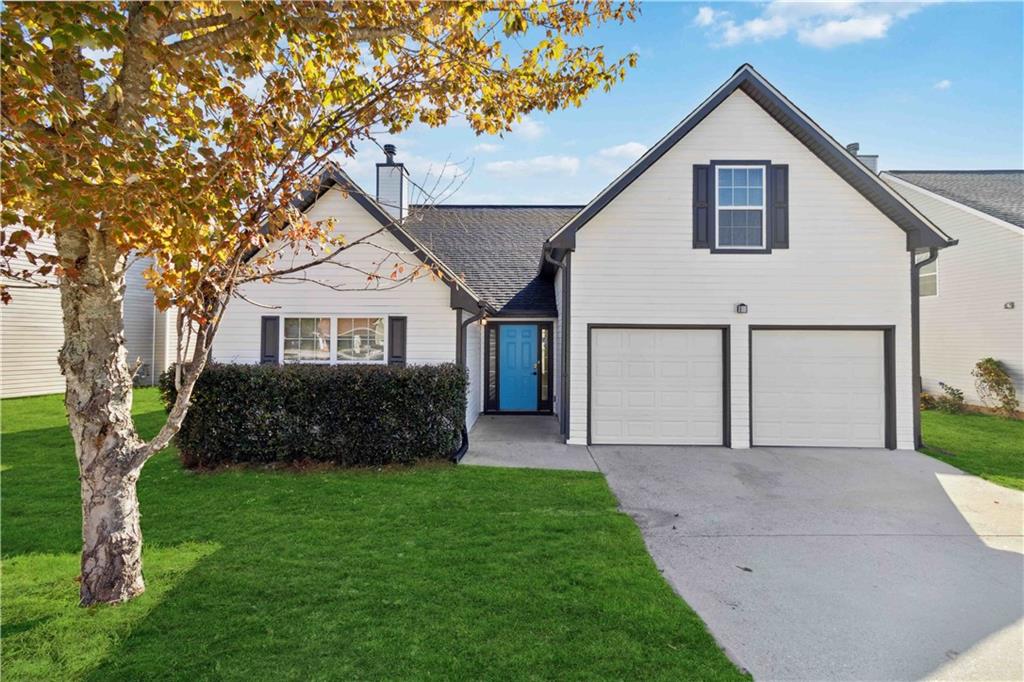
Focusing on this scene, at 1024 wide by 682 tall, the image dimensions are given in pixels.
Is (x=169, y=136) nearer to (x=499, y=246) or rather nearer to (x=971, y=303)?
(x=499, y=246)

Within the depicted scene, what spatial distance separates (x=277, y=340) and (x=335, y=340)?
1.17 meters

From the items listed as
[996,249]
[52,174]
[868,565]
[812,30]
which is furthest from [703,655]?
[996,249]

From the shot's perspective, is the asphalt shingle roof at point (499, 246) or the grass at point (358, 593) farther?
the asphalt shingle roof at point (499, 246)

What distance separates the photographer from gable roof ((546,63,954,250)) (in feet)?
28.8

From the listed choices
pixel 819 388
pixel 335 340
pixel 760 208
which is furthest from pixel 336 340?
pixel 819 388

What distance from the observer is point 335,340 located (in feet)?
31.8

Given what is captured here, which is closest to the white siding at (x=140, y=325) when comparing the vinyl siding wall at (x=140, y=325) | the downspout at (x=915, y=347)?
the vinyl siding wall at (x=140, y=325)

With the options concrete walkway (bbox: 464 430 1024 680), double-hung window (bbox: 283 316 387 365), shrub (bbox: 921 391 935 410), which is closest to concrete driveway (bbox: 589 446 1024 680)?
concrete walkway (bbox: 464 430 1024 680)

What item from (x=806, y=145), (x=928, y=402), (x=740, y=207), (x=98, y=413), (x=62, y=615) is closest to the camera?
(x=62, y=615)

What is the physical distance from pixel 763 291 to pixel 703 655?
25.4ft

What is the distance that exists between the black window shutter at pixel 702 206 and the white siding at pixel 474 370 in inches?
196

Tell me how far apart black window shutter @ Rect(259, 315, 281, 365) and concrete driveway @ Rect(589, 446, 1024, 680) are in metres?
6.85

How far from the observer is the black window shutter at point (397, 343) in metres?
9.59

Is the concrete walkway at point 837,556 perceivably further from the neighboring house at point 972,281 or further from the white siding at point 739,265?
the neighboring house at point 972,281
